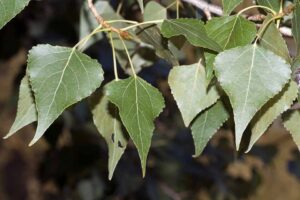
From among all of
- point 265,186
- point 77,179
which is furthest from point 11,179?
point 77,179

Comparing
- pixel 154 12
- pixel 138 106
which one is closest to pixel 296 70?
pixel 138 106

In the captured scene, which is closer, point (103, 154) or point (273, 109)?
point (273, 109)

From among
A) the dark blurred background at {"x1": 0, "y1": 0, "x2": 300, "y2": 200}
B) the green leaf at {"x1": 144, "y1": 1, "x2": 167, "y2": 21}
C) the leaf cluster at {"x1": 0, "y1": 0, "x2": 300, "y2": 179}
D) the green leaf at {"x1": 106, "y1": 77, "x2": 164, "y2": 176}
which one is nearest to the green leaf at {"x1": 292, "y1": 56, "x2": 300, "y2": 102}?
the leaf cluster at {"x1": 0, "y1": 0, "x2": 300, "y2": 179}

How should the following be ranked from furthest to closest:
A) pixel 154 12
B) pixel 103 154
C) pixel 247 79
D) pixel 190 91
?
pixel 103 154
pixel 154 12
pixel 190 91
pixel 247 79

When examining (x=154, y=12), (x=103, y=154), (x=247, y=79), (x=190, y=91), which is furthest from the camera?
(x=103, y=154)

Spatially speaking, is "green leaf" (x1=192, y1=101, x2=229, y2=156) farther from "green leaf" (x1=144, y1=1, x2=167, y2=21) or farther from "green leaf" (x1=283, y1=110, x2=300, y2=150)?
"green leaf" (x1=144, y1=1, x2=167, y2=21)

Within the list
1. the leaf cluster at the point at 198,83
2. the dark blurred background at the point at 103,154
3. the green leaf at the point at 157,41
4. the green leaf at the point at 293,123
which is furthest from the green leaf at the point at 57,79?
the dark blurred background at the point at 103,154

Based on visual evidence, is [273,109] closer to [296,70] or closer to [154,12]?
[296,70]
